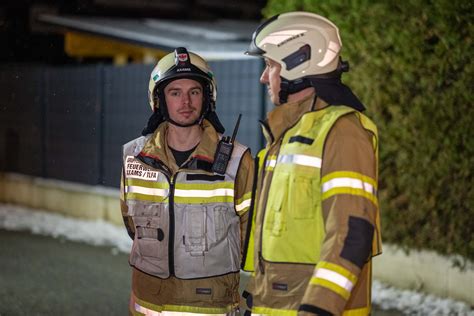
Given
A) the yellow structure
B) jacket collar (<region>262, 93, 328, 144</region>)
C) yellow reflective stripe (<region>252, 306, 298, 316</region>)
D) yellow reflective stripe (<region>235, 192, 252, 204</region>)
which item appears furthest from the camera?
the yellow structure

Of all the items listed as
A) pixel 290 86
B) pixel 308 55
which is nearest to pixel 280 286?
pixel 290 86

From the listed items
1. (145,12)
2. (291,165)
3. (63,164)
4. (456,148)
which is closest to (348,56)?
(456,148)

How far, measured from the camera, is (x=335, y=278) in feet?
10.7

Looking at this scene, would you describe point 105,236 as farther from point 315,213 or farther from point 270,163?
point 315,213

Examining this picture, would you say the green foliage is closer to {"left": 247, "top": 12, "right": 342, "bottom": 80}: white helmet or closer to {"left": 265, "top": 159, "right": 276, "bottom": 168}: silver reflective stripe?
{"left": 247, "top": 12, "right": 342, "bottom": 80}: white helmet

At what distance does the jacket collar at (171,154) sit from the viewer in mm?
4562

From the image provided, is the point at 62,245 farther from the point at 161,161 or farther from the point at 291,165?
the point at 291,165

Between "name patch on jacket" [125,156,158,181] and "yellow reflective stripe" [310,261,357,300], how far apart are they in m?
1.50

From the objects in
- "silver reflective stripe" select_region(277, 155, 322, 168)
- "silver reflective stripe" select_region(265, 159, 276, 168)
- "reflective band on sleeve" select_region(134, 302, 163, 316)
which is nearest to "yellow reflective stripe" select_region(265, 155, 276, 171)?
"silver reflective stripe" select_region(265, 159, 276, 168)

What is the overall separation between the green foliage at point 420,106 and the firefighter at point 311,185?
189 inches

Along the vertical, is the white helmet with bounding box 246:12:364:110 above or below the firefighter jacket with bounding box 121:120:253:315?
above

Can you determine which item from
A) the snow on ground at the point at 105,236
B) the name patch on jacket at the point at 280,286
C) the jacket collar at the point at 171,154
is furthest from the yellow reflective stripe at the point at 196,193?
the snow on ground at the point at 105,236

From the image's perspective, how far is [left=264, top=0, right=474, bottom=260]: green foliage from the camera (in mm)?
8172

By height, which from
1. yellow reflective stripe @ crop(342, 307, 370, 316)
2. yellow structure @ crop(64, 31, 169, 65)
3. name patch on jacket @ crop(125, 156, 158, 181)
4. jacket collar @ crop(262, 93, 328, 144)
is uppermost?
yellow structure @ crop(64, 31, 169, 65)
